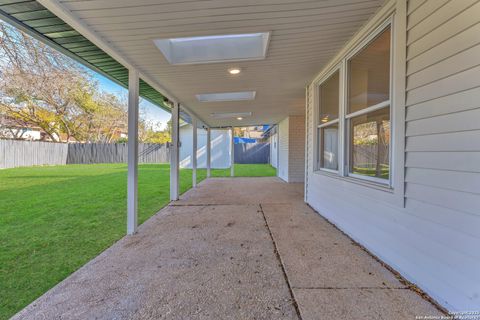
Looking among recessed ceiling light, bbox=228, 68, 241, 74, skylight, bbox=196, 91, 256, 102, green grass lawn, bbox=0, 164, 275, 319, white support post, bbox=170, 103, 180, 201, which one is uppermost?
skylight, bbox=196, 91, 256, 102

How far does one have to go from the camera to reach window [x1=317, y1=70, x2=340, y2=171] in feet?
11.7

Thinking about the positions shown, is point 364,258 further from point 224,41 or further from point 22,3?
point 22,3

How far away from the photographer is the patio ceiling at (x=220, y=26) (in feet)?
6.63

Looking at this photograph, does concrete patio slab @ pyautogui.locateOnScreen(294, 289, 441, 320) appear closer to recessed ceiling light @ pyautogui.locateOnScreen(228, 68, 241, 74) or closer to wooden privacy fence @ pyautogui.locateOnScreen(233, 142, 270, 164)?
recessed ceiling light @ pyautogui.locateOnScreen(228, 68, 241, 74)

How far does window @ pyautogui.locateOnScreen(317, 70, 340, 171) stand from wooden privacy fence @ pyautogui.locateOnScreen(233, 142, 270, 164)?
45.3 feet

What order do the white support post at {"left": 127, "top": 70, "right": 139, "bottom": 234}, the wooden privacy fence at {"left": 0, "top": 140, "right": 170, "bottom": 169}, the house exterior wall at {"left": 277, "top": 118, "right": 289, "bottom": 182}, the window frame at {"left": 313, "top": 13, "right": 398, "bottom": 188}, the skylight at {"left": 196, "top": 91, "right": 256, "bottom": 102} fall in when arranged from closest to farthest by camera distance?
the window frame at {"left": 313, "top": 13, "right": 398, "bottom": 188} → the white support post at {"left": 127, "top": 70, "right": 139, "bottom": 234} → the skylight at {"left": 196, "top": 91, "right": 256, "bottom": 102} → the house exterior wall at {"left": 277, "top": 118, "right": 289, "bottom": 182} → the wooden privacy fence at {"left": 0, "top": 140, "right": 170, "bottom": 169}

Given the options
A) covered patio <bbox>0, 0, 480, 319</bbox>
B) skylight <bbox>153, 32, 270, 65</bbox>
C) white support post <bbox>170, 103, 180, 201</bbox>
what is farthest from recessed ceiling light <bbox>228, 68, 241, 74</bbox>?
white support post <bbox>170, 103, 180, 201</bbox>

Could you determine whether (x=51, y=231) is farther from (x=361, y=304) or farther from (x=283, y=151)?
(x=283, y=151)

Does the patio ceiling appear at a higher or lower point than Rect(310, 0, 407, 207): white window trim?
higher

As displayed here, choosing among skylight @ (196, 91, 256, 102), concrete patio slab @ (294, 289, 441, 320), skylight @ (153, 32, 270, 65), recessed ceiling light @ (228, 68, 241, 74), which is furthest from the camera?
skylight @ (196, 91, 256, 102)

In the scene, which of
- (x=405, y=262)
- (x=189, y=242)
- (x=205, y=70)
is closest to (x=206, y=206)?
(x=189, y=242)

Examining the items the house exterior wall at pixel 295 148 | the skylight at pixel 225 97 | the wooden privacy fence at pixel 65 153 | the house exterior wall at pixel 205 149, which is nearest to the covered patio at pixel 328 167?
the skylight at pixel 225 97

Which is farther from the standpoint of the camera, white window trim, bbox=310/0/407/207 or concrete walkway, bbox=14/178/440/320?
white window trim, bbox=310/0/407/207

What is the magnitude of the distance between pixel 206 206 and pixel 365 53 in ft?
12.3
